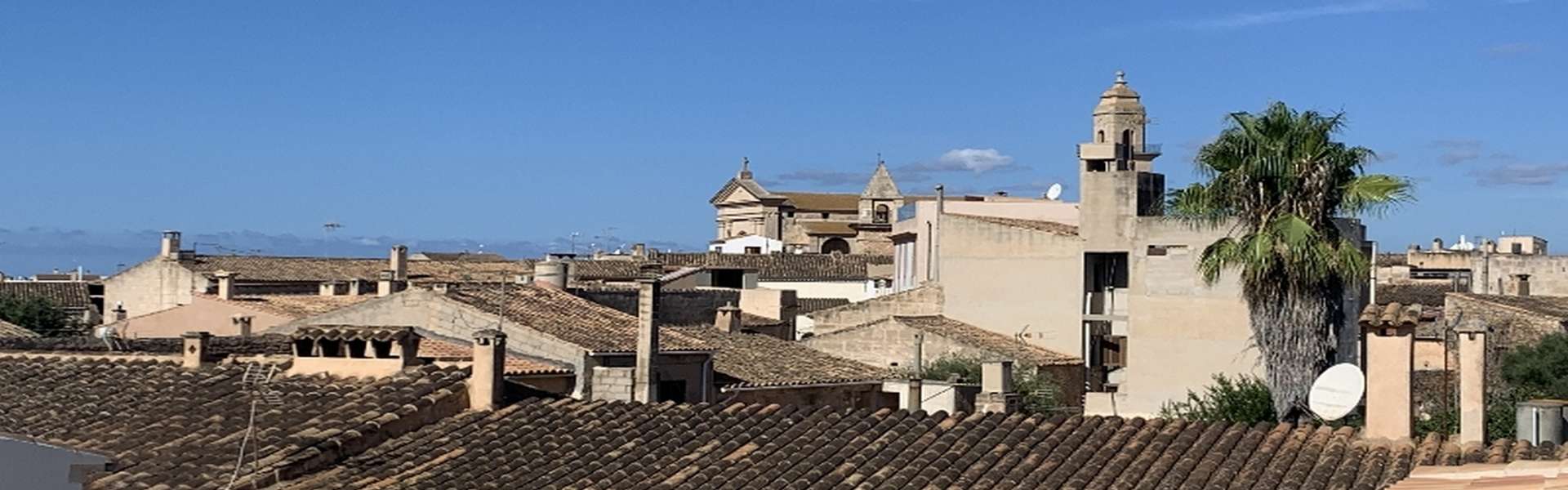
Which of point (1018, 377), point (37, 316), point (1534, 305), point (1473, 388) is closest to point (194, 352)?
point (1473, 388)

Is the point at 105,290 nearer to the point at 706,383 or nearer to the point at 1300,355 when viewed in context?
the point at 706,383

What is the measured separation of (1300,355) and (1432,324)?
22.0 meters

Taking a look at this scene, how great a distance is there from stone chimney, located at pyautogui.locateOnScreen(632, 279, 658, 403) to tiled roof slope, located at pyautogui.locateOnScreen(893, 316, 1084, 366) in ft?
48.4

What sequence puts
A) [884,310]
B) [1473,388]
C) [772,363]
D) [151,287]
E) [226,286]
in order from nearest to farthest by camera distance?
[1473,388], [772,363], [884,310], [226,286], [151,287]

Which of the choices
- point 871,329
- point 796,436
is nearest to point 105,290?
point 871,329

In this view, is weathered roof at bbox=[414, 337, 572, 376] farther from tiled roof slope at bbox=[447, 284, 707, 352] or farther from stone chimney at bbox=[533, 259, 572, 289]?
stone chimney at bbox=[533, 259, 572, 289]

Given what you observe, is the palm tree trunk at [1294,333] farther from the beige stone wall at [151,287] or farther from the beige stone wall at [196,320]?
the beige stone wall at [151,287]

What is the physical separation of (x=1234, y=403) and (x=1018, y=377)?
7.40 m

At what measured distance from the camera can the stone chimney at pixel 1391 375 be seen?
46.7 feet

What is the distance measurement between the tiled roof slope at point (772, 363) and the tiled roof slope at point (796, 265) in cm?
2630

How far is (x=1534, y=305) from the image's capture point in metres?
45.7

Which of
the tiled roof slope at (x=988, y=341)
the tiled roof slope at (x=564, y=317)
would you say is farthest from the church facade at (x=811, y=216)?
the tiled roof slope at (x=564, y=317)

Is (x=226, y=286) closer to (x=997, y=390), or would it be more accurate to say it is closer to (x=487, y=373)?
(x=997, y=390)

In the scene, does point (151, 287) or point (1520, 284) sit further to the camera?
point (151, 287)
